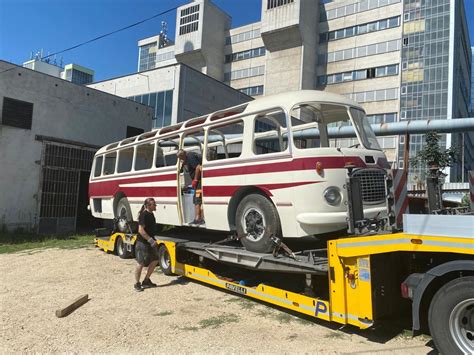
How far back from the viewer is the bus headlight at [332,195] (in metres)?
5.65

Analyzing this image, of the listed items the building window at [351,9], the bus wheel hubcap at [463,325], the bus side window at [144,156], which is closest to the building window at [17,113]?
the bus side window at [144,156]

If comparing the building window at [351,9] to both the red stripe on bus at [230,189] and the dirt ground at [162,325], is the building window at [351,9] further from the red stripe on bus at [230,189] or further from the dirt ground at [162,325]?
the dirt ground at [162,325]

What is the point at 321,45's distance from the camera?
59.9 m

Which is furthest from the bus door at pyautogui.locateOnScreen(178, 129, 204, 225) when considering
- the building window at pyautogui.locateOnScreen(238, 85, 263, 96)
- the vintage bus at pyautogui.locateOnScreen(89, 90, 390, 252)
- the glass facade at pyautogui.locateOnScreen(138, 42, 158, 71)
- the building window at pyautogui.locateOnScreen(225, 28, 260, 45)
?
the glass facade at pyautogui.locateOnScreen(138, 42, 158, 71)

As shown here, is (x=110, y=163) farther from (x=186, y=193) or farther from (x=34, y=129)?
(x=34, y=129)

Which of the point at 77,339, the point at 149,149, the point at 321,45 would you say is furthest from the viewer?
the point at 321,45

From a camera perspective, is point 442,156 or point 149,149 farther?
point 442,156

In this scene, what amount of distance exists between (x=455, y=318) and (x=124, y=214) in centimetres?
873

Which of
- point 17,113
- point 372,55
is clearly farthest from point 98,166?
point 372,55

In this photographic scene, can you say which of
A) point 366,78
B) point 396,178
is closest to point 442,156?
point 396,178

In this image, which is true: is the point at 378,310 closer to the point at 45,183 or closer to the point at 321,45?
the point at 45,183

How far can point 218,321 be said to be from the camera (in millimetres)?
5902

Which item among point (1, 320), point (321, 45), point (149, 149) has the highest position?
point (321, 45)

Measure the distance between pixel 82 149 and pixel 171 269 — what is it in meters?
11.2
